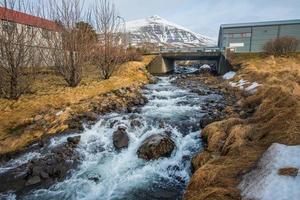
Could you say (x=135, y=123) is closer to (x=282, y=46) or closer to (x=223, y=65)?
(x=223, y=65)

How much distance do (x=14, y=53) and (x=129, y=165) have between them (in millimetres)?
8534

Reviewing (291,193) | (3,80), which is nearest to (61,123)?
(3,80)

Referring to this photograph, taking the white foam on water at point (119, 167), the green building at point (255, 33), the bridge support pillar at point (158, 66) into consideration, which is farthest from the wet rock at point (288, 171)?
the green building at point (255, 33)

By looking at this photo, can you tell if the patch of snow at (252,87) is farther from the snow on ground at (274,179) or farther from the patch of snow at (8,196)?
the patch of snow at (8,196)

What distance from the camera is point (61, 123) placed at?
11.2 meters

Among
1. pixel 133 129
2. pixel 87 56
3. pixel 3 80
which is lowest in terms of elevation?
pixel 133 129

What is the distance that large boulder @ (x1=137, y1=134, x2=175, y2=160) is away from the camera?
8.84m

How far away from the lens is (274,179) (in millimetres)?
4691

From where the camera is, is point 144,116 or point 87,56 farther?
point 87,56

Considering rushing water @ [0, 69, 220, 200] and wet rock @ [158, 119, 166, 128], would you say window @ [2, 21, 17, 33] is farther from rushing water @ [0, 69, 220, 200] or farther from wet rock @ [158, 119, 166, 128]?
wet rock @ [158, 119, 166, 128]

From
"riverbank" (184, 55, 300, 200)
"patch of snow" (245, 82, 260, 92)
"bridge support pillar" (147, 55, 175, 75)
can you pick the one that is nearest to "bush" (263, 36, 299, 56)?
"bridge support pillar" (147, 55, 175, 75)

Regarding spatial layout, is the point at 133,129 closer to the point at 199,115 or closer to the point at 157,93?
the point at 199,115

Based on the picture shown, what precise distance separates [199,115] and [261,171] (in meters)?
7.82

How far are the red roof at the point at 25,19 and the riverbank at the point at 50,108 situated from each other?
139 inches
